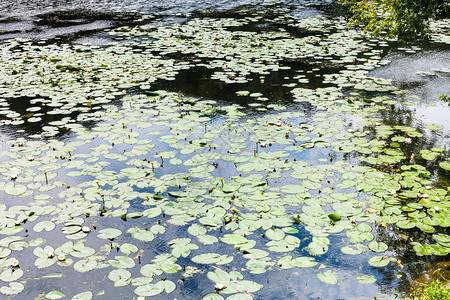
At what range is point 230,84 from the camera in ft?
20.3

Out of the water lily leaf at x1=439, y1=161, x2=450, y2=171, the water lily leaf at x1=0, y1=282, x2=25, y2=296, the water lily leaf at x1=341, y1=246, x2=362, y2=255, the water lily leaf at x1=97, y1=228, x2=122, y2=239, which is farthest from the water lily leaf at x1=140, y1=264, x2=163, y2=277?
the water lily leaf at x1=439, y1=161, x2=450, y2=171

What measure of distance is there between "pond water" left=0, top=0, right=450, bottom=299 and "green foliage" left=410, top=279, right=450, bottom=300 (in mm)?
159

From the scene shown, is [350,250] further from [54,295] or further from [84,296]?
[54,295]

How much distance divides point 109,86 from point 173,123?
6.31ft

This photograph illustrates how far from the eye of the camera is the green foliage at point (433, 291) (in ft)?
7.25

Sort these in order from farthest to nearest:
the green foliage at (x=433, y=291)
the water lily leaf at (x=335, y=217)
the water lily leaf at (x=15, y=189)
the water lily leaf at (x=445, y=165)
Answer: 1. the water lily leaf at (x=445, y=165)
2. the water lily leaf at (x=15, y=189)
3. the water lily leaf at (x=335, y=217)
4. the green foliage at (x=433, y=291)

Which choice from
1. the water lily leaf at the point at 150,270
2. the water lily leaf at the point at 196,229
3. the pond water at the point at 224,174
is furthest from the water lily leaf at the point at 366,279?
the water lily leaf at the point at 150,270

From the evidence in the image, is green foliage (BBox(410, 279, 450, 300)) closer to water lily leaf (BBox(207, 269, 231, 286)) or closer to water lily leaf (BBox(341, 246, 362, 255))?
water lily leaf (BBox(341, 246, 362, 255))

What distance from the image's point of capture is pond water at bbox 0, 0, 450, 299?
2.68 metres

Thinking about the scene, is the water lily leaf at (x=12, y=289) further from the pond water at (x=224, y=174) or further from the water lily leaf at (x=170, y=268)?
the water lily leaf at (x=170, y=268)

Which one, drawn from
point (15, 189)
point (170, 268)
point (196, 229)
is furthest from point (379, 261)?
point (15, 189)

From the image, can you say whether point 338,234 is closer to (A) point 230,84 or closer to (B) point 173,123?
(B) point 173,123

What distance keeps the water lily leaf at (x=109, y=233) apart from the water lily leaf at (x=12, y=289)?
2.04 ft

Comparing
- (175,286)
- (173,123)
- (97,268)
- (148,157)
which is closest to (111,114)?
(173,123)
